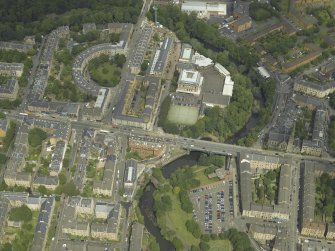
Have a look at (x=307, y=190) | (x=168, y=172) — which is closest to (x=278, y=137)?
(x=307, y=190)

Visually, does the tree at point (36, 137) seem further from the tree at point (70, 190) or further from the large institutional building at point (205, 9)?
the large institutional building at point (205, 9)

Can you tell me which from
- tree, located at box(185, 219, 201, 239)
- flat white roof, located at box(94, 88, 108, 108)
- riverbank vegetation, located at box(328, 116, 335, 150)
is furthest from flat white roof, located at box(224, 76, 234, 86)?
tree, located at box(185, 219, 201, 239)

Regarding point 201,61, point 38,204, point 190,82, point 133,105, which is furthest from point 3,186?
point 201,61

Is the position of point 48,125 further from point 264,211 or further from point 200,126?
point 264,211

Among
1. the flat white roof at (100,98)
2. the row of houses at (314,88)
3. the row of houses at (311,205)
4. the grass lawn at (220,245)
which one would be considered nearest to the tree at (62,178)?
the flat white roof at (100,98)

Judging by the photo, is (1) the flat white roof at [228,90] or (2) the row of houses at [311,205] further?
(1) the flat white roof at [228,90]

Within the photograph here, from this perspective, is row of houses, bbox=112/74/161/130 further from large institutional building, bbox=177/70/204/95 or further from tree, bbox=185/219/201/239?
tree, bbox=185/219/201/239
